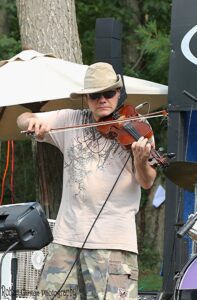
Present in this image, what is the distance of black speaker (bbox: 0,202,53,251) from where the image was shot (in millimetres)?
3297

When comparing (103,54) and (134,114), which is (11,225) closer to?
(134,114)

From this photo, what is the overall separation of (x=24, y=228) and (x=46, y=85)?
2187 mm

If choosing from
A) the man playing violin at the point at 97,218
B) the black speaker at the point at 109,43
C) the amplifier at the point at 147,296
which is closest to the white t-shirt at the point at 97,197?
the man playing violin at the point at 97,218

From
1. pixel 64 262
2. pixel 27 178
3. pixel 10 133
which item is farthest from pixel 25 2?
Answer: pixel 27 178

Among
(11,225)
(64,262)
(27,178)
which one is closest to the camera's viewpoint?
(11,225)

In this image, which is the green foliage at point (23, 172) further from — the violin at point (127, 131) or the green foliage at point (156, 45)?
the violin at point (127, 131)

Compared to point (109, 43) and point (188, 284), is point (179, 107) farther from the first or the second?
point (188, 284)

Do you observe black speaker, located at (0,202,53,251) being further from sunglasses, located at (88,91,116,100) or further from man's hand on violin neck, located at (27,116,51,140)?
sunglasses, located at (88,91,116,100)

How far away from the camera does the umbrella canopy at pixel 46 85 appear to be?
523 cm

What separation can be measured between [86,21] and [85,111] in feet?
24.0

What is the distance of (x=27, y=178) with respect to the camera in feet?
41.2

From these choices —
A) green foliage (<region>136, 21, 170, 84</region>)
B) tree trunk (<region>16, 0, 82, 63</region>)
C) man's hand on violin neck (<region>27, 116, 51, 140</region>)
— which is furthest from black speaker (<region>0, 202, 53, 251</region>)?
green foliage (<region>136, 21, 170, 84</region>)

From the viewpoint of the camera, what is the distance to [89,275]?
390cm

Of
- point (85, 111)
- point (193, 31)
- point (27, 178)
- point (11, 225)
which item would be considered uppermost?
point (193, 31)
